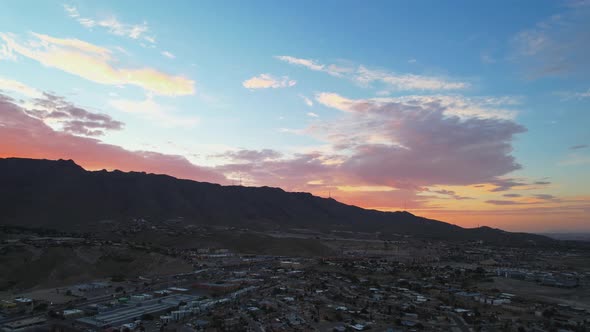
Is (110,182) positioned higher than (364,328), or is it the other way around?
(110,182)

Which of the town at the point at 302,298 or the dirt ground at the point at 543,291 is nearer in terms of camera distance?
the town at the point at 302,298

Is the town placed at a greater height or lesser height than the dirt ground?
lesser

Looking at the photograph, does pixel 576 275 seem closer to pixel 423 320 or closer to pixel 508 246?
pixel 423 320

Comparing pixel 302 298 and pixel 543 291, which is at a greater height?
pixel 543 291

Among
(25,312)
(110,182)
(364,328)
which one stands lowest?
(25,312)

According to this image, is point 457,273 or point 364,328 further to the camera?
point 457,273

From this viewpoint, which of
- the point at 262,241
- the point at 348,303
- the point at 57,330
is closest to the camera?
the point at 57,330

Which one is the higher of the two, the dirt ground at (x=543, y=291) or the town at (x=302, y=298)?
the dirt ground at (x=543, y=291)

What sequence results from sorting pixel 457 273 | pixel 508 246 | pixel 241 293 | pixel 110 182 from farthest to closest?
pixel 110 182
pixel 508 246
pixel 457 273
pixel 241 293

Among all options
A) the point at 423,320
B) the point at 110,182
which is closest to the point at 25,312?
the point at 423,320

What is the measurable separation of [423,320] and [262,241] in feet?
293

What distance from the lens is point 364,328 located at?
41.8 meters

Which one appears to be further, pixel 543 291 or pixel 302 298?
pixel 543 291

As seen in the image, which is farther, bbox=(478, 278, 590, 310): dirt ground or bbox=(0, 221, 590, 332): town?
bbox=(478, 278, 590, 310): dirt ground
